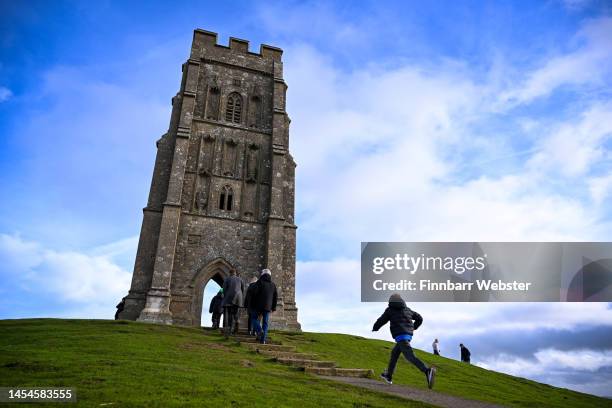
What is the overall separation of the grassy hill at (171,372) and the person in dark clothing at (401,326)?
128cm

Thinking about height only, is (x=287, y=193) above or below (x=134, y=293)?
above

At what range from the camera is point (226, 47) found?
33.3 metres

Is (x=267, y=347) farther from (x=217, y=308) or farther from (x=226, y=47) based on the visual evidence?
(x=226, y=47)

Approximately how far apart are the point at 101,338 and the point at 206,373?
6.53 m

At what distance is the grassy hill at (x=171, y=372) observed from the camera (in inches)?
248

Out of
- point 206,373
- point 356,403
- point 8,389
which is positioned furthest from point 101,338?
point 356,403

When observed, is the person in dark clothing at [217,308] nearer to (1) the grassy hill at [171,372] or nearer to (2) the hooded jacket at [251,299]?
(1) the grassy hill at [171,372]

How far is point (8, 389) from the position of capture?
20.1 ft

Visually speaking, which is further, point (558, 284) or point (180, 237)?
point (180, 237)

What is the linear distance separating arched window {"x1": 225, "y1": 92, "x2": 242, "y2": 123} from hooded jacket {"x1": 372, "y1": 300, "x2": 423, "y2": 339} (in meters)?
24.5

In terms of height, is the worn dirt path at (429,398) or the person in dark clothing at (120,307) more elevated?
the person in dark clothing at (120,307)

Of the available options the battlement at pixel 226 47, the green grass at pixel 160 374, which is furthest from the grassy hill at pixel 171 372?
the battlement at pixel 226 47

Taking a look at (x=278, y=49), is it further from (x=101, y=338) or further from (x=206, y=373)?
(x=206, y=373)

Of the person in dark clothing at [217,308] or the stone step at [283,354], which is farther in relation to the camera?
the person in dark clothing at [217,308]
